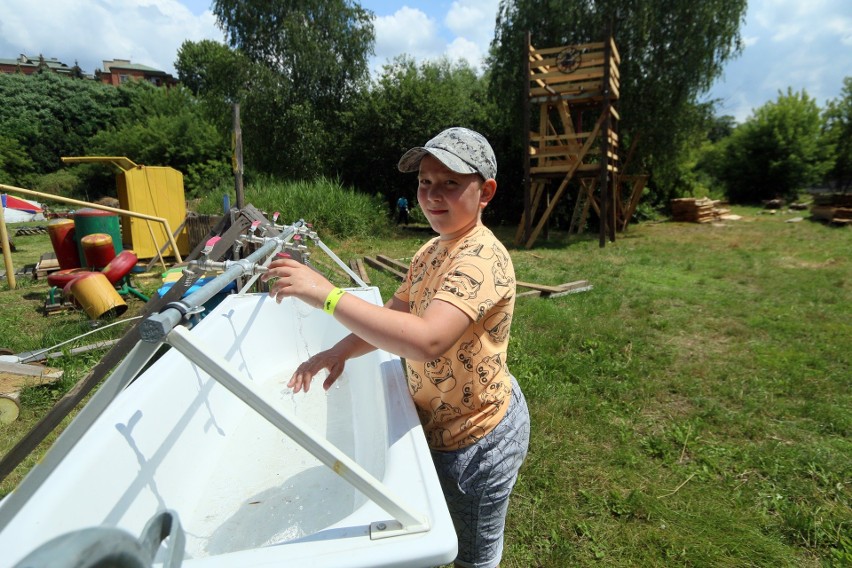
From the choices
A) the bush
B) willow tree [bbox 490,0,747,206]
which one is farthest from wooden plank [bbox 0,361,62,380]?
willow tree [bbox 490,0,747,206]

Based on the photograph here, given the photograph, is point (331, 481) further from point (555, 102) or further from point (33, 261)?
point (33, 261)

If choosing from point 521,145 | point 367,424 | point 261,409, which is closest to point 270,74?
point 521,145

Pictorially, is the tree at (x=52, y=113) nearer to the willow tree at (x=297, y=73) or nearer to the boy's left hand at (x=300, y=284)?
the willow tree at (x=297, y=73)

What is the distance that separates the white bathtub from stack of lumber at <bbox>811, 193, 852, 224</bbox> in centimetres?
1187

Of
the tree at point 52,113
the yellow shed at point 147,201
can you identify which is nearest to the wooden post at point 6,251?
the yellow shed at point 147,201

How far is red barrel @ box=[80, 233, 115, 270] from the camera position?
5.31 meters

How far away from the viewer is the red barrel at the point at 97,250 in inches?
209

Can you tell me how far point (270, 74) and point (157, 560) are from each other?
15.1 metres

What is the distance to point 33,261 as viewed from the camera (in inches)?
324

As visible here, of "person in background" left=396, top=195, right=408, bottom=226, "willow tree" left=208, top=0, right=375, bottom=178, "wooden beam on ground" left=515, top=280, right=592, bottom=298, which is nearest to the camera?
"wooden beam on ground" left=515, top=280, right=592, bottom=298

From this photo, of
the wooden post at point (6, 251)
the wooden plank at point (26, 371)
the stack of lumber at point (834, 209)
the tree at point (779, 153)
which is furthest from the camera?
the tree at point (779, 153)

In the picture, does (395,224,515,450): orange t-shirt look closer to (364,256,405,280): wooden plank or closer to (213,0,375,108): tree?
(364,256,405,280): wooden plank

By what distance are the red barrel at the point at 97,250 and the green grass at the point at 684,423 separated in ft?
3.06

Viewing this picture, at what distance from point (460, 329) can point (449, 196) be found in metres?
0.34
